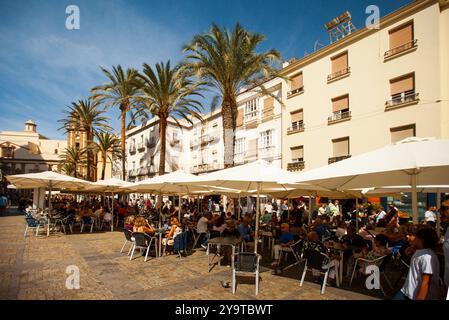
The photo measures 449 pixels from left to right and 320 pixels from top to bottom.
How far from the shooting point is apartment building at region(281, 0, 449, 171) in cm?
1683

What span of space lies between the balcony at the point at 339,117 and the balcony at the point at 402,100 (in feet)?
9.26

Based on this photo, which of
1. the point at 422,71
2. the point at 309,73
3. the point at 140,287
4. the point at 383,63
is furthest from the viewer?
the point at 309,73

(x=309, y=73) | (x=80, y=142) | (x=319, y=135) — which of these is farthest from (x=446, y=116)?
(x=80, y=142)

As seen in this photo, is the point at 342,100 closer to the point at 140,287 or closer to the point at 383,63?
the point at 383,63

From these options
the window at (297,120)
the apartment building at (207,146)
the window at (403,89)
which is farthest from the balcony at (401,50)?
the apartment building at (207,146)

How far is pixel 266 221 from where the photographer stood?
606 inches

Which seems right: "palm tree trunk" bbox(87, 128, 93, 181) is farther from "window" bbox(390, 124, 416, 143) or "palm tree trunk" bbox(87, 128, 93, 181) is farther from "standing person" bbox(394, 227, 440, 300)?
"standing person" bbox(394, 227, 440, 300)

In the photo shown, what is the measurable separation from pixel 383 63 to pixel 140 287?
20.2m

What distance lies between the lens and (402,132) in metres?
18.1

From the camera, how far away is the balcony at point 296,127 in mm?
24462

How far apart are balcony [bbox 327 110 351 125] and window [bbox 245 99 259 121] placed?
28.2ft

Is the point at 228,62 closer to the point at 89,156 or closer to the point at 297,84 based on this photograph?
the point at 297,84

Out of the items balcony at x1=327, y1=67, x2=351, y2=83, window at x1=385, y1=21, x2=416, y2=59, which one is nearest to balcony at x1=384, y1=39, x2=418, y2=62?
window at x1=385, y1=21, x2=416, y2=59

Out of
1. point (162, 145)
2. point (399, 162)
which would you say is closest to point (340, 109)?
point (162, 145)
